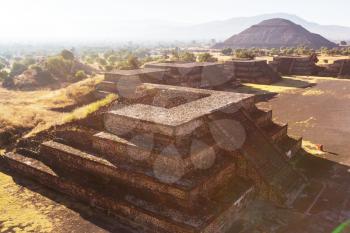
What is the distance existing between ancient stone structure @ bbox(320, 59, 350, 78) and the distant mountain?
314 ft

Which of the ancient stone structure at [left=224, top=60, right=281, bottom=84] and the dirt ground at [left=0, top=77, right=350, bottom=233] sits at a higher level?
the ancient stone structure at [left=224, top=60, right=281, bottom=84]

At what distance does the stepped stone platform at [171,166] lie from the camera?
341 inches

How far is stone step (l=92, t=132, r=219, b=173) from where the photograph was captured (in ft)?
30.4

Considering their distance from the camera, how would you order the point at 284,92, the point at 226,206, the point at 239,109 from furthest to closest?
the point at 284,92
the point at 239,109
the point at 226,206

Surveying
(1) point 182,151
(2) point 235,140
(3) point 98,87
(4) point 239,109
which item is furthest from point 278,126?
(3) point 98,87

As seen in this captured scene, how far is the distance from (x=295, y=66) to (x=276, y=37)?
11972 centimetres

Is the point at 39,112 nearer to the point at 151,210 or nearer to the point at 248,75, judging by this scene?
the point at 151,210

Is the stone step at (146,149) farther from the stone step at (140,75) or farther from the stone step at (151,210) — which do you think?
the stone step at (140,75)

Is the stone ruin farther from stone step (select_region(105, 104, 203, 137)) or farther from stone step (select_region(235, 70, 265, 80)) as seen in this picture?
stone step (select_region(235, 70, 265, 80))

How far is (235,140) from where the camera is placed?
1088cm

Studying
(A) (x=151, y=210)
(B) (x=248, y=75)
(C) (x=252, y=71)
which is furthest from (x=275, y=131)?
(C) (x=252, y=71)

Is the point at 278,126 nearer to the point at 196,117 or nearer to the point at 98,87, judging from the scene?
the point at 196,117

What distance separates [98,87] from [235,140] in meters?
15.5

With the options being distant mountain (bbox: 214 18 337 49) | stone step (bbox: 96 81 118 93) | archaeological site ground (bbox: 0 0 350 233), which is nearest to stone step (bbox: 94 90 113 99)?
stone step (bbox: 96 81 118 93)
